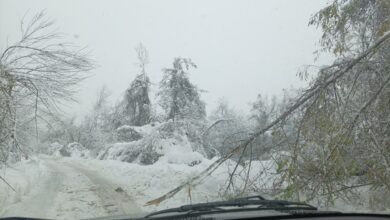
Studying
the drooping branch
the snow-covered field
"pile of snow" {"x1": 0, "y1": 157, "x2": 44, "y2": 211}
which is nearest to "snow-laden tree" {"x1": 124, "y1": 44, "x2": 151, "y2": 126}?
the snow-covered field

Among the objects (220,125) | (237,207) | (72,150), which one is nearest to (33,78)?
(72,150)

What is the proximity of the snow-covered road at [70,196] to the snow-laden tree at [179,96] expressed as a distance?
1003 millimetres

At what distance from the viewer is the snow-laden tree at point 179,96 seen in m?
4.91

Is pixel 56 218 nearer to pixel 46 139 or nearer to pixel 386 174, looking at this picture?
pixel 46 139

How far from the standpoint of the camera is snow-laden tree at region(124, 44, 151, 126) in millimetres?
4790

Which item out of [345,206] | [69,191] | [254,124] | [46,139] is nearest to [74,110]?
[46,139]

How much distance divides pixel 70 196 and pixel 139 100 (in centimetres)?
121

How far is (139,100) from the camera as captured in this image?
4.84 metres

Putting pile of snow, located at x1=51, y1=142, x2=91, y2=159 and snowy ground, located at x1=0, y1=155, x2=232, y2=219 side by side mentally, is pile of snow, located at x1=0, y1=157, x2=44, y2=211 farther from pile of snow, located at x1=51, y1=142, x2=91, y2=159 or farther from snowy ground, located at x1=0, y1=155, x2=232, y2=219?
pile of snow, located at x1=51, y1=142, x2=91, y2=159

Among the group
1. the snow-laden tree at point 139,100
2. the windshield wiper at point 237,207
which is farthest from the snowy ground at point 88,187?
the windshield wiper at point 237,207

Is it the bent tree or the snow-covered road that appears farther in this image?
the bent tree

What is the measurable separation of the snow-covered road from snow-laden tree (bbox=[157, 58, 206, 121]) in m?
1.00

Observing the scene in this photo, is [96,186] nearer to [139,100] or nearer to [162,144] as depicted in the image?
[162,144]

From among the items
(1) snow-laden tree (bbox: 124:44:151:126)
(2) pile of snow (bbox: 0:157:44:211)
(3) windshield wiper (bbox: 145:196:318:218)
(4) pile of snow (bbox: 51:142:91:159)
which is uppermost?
(1) snow-laden tree (bbox: 124:44:151:126)
